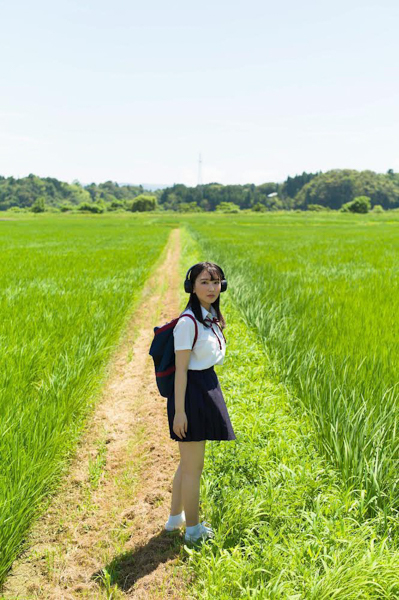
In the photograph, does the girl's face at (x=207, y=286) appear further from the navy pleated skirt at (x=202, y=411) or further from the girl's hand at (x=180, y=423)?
the girl's hand at (x=180, y=423)

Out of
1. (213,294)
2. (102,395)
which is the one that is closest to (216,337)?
(213,294)

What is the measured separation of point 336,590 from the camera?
153cm

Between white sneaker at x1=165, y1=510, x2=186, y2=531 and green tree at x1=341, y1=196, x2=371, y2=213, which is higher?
green tree at x1=341, y1=196, x2=371, y2=213

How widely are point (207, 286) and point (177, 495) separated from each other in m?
1.26

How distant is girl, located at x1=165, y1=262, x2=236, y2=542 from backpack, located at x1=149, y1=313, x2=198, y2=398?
4 centimetres

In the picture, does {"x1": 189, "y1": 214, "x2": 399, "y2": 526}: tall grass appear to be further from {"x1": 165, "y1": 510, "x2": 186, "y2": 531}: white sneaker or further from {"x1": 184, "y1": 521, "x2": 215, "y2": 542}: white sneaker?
{"x1": 165, "y1": 510, "x2": 186, "y2": 531}: white sneaker

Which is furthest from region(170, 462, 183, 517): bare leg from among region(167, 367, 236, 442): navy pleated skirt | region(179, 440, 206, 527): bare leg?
region(167, 367, 236, 442): navy pleated skirt

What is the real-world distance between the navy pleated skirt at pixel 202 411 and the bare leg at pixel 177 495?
334mm

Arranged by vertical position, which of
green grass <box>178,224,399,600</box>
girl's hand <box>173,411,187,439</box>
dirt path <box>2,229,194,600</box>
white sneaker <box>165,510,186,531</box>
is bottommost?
dirt path <box>2,229,194,600</box>

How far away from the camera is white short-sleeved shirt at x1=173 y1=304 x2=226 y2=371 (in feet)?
6.07

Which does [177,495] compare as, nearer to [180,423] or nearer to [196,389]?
[180,423]

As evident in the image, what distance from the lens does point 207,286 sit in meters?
1.93

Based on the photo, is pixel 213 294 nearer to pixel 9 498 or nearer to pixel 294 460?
pixel 294 460

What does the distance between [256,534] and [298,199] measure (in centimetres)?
13602
